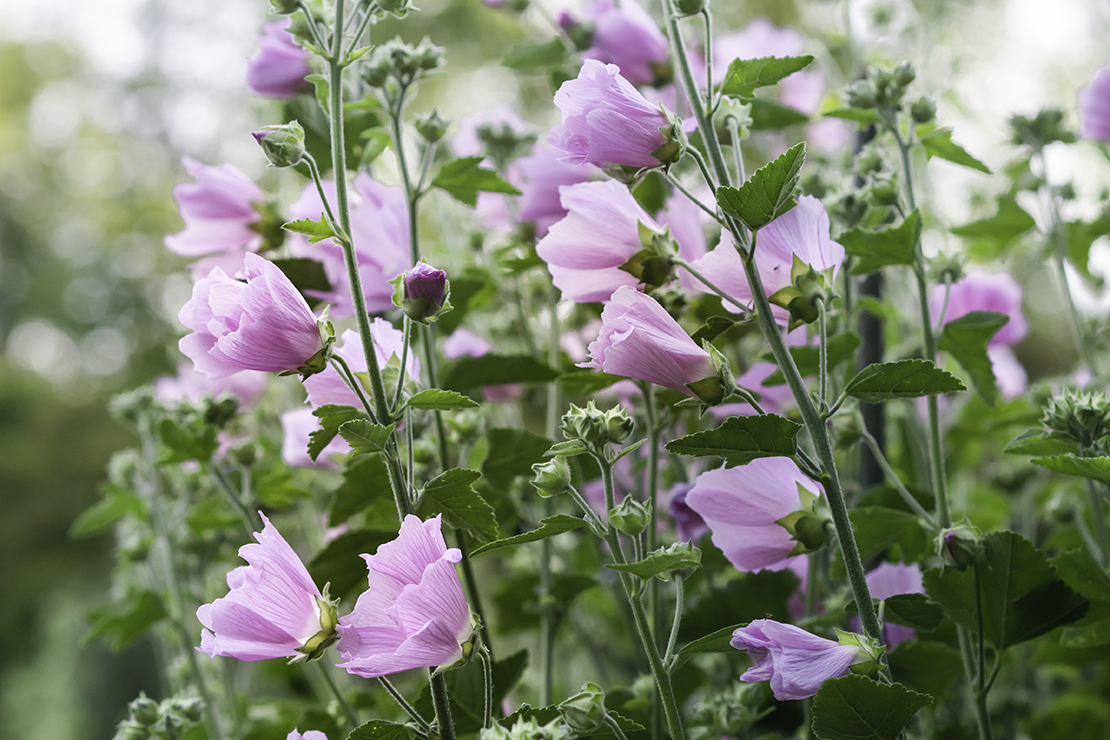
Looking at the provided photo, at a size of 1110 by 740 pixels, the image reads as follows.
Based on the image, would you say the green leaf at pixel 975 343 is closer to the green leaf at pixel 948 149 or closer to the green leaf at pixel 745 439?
the green leaf at pixel 948 149

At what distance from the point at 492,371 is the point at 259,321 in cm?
15

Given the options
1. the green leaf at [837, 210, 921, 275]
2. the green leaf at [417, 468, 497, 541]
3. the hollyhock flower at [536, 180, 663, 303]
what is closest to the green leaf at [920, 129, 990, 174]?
the green leaf at [837, 210, 921, 275]

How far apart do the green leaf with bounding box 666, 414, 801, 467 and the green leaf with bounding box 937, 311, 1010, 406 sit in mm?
177

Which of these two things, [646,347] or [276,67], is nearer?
[646,347]

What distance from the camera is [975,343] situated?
0.43 meters

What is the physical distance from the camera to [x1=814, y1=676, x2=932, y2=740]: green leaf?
0.92 ft

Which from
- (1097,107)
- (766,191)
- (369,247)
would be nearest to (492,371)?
(369,247)

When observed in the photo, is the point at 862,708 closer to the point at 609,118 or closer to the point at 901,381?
the point at 901,381

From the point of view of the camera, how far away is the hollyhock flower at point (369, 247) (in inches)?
16.5

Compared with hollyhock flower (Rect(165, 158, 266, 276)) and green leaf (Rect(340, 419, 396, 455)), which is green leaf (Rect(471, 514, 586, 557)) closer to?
green leaf (Rect(340, 419, 396, 455))

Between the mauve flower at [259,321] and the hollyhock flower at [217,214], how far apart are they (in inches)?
6.2

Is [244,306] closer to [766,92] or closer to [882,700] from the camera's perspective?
[882,700]

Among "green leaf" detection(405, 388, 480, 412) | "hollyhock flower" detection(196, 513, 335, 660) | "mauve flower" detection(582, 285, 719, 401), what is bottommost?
"hollyhock flower" detection(196, 513, 335, 660)

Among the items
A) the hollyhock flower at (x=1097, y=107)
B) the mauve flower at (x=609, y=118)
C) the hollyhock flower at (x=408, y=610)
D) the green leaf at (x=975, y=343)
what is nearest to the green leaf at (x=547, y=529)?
the hollyhock flower at (x=408, y=610)
